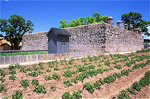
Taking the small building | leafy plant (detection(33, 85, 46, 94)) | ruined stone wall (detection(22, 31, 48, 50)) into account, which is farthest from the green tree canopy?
leafy plant (detection(33, 85, 46, 94))

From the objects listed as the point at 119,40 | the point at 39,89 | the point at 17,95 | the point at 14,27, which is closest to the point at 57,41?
the point at 39,89

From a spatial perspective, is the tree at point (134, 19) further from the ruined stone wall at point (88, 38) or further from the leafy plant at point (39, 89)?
the leafy plant at point (39, 89)

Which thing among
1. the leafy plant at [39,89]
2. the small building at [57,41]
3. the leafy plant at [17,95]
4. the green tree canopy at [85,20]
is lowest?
the leafy plant at [17,95]

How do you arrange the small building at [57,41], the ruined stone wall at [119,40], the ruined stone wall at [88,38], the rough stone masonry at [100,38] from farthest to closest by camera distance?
the ruined stone wall at [119,40] < the ruined stone wall at [88,38] < the rough stone masonry at [100,38] < the small building at [57,41]

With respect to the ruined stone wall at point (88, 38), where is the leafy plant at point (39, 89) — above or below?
below

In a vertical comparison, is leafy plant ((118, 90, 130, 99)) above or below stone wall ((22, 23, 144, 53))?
below

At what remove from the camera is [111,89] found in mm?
5527

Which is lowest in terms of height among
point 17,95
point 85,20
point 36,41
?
point 17,95

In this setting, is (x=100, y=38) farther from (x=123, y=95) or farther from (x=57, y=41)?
(x=123, y=95)

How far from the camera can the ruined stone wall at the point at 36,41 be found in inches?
923

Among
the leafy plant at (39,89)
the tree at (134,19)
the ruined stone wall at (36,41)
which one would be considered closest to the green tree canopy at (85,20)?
the tree at (134,19)

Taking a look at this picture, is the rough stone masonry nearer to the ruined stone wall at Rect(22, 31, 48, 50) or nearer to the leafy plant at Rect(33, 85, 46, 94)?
the ruined stone wall at Rect(22, 31, 48, 50)

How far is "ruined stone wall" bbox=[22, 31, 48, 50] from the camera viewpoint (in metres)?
23.4

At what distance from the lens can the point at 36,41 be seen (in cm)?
2498
